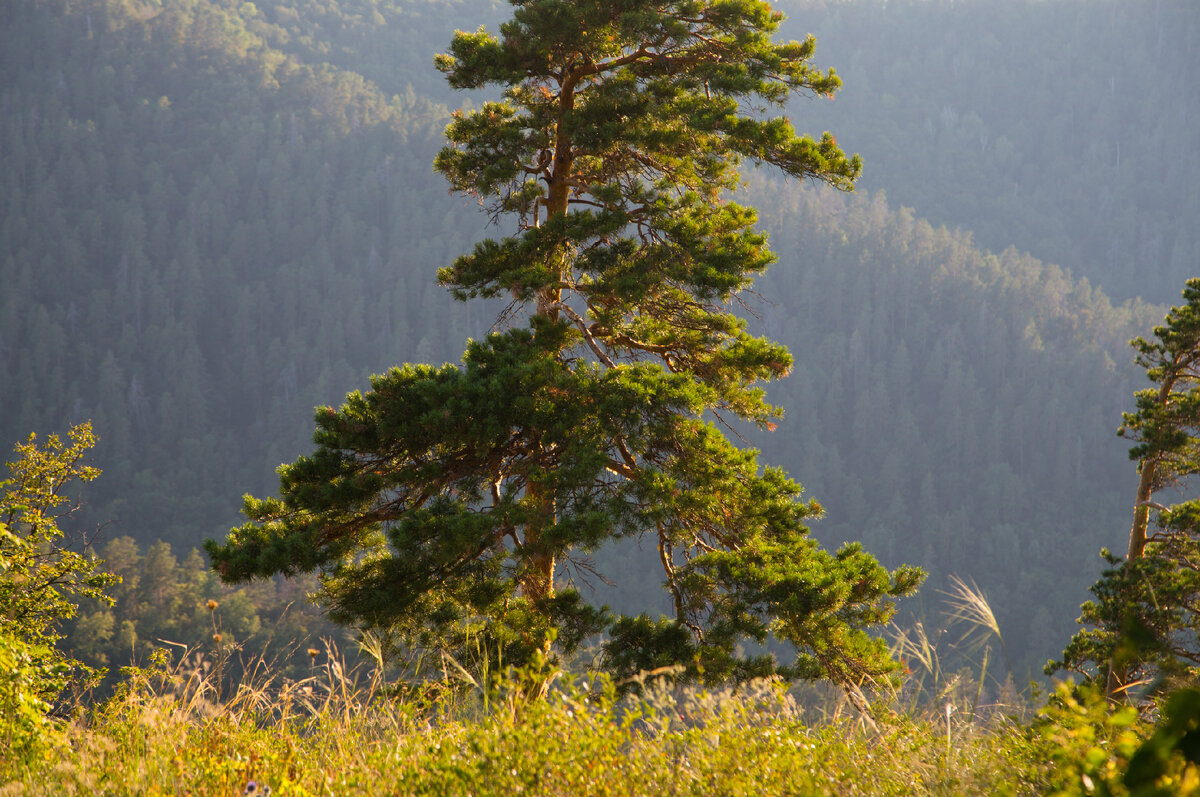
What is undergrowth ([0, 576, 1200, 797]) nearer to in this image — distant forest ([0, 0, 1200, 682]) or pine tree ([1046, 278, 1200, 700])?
pine tree ([1046, 278, 1200, 700])

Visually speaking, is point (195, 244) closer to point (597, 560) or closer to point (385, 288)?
point (385, 288)

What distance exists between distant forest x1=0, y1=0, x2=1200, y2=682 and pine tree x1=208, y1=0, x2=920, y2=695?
2747 inches

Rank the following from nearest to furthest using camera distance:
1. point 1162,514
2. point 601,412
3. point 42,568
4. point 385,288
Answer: point 601,412, point 42,568, point 1162,514, point 385,288

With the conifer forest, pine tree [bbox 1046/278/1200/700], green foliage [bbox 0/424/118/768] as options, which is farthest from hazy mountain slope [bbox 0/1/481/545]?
pine tree [bbox 1046/278/1200/700]

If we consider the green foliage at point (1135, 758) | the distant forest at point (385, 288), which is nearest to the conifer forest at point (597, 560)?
the green foliage at point (1135, 758)

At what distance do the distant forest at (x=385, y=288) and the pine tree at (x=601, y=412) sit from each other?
69.8 metres

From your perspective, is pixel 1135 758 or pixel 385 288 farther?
pixel 385 288

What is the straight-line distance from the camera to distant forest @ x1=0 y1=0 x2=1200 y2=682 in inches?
4363

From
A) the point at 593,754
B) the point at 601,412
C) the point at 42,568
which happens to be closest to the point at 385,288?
the point at 42,568

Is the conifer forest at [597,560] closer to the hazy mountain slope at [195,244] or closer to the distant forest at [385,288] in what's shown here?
the distant forest at [385,288]

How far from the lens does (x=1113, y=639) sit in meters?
8.96

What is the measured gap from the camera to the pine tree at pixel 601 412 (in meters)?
6.07

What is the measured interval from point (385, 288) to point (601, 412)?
14626 cm

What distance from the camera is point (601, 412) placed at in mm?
6426
